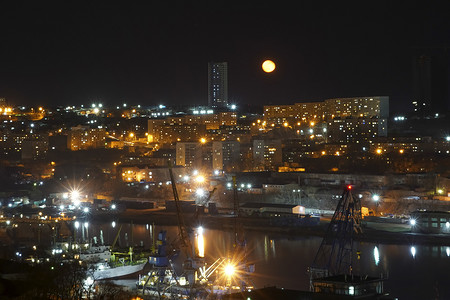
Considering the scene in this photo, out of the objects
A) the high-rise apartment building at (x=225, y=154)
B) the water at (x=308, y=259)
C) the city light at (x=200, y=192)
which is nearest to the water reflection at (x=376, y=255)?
the water at (x=308, y=259)

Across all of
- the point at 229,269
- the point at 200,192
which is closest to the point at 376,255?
the point at 229,269

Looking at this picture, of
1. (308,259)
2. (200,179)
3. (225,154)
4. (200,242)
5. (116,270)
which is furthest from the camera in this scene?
(225,154)

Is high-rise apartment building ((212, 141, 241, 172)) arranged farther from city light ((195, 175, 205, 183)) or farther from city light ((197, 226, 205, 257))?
city light ((197, 226, 205, 257))

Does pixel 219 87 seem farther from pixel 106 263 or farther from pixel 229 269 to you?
pixel 229 269

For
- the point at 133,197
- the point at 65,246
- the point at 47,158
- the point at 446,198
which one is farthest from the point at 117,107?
the point at 65,246

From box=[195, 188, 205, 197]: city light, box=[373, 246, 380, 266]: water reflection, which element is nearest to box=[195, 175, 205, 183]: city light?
box=[195, 188, 205, 197]: city light
